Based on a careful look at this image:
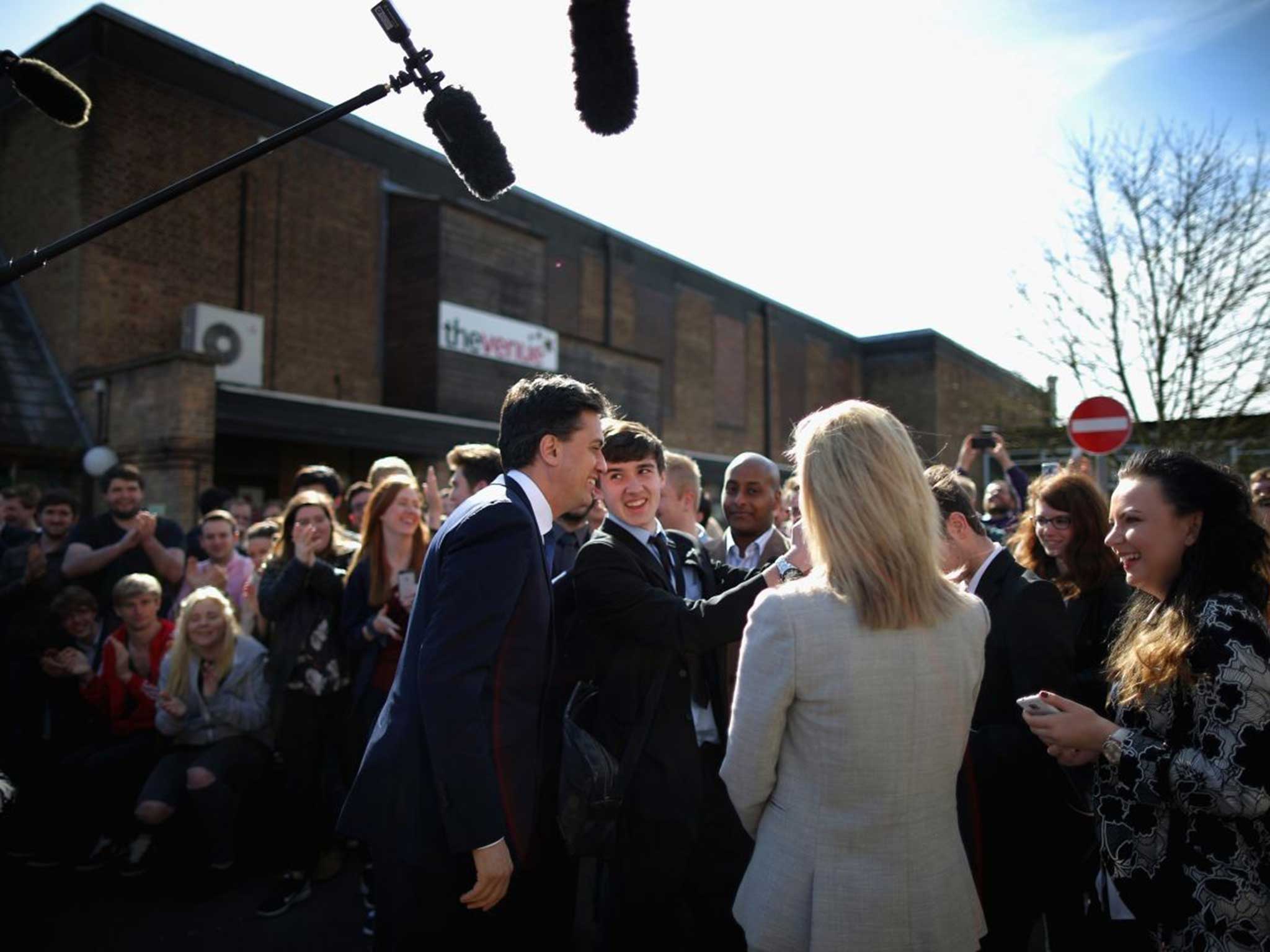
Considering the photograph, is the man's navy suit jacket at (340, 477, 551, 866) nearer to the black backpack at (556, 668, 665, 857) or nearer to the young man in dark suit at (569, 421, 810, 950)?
the black backpack at (556, 668, 665, 857)

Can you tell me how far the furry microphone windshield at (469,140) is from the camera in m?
2.61

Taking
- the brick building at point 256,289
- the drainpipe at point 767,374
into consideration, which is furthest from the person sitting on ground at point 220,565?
the drainpipe at point 767,374

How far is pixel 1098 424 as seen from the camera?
27.7 ft

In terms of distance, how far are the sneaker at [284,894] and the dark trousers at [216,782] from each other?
0.45 m

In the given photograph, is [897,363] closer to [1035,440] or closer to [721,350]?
[721,350]

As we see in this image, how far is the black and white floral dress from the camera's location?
2.06 meters

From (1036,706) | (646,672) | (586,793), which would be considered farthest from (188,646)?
(1036,706)

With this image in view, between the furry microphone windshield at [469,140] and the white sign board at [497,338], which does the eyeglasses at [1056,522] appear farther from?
the white sign board at [497,338]

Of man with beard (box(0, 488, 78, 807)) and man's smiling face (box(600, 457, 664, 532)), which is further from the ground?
man's smiling face (box(600, 457, 664, 532))

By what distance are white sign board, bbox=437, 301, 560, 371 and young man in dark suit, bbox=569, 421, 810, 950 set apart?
1677cm

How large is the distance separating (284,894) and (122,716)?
1.75m

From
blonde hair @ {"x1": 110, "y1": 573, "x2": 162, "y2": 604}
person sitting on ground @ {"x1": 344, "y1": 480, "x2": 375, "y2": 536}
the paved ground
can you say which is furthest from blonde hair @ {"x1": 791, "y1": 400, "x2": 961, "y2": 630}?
person sitting on ground @ {"x1": 344, "y1": 480, "x2": 375, "y2": 536}

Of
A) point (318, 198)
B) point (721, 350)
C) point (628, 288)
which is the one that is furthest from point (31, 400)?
point (721, 350)

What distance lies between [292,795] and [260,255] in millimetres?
16101
